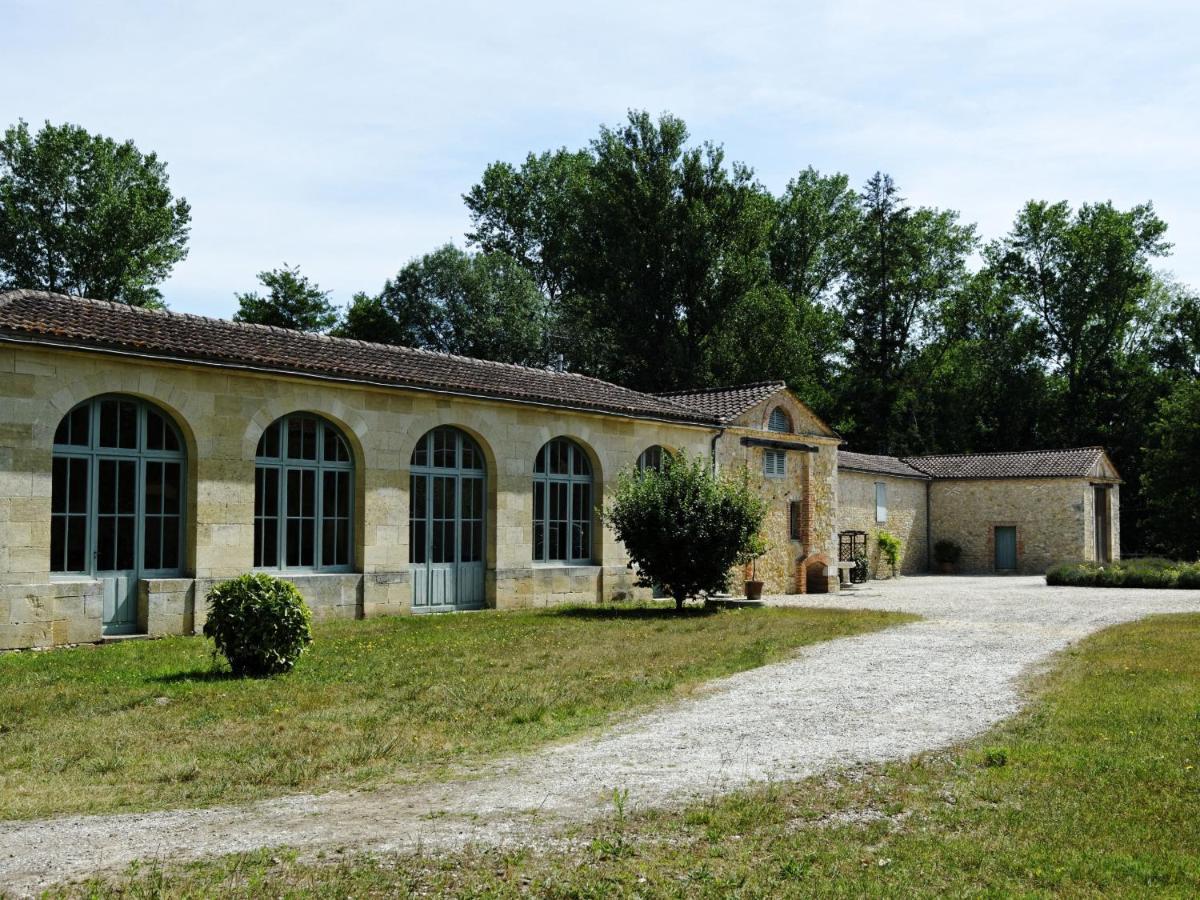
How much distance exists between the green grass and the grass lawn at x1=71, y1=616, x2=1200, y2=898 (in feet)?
74.6

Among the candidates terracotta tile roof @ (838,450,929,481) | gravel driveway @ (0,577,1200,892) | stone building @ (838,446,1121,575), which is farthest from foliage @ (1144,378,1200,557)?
gravel driveway @ (0,577,1200,892)

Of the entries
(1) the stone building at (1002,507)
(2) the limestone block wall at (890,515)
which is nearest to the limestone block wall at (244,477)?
(2) the limestone block wall at (890,515)

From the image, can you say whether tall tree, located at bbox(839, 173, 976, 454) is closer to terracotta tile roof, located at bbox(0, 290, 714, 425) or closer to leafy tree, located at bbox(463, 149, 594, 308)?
leafy tree, located at bbox(463, 149, 594, 308)

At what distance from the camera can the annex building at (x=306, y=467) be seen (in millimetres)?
13234

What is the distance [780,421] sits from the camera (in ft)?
80.5

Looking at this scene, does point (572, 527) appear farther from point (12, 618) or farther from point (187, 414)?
point (12, 618)

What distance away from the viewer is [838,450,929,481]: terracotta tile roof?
3328 centimetres

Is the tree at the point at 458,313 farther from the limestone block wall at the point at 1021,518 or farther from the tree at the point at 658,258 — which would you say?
the limestone block wall at the point at 1021,518

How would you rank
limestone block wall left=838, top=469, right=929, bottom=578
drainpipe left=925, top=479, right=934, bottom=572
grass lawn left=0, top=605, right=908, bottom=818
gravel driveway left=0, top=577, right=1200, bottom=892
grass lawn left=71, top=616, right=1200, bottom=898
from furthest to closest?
drainpipe left=925, top=479, right=934, bottom=572
limestone block wall left=838, top=469, right=929, bottom=578
grass lawn left=0, top=605, right=908, bottom=818
gravel driveway left=0, top=577, right=1200, bottom=892
grass lawn left=71, top=616, right=1200, bottom=898

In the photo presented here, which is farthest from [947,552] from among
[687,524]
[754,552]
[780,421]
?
[687,524]

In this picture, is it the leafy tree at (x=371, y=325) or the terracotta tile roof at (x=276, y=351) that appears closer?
the terracotta tile roof at (x=276, y=351)

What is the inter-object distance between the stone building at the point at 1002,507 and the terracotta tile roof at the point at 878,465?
7 cm

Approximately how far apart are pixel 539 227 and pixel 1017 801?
44187mm

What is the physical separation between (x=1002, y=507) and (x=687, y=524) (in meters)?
22.7
